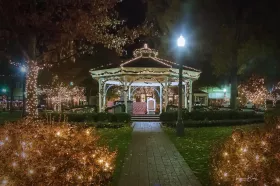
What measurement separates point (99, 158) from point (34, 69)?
13.9 metres

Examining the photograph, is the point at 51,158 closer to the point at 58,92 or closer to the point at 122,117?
the point at 122,117

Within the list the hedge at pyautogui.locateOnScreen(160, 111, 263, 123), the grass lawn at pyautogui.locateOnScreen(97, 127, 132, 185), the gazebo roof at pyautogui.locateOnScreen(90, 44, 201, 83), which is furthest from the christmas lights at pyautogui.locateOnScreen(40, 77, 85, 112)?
the grass lawn at pyautogui.locateOnScreen(97, 127, 132, 185)

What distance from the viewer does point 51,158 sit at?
21.3 ft

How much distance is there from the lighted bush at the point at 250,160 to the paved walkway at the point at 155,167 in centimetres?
151

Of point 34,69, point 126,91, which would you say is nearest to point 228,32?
point 126,91

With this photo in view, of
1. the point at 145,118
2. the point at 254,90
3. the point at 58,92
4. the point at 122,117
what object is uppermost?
the point at 254,90

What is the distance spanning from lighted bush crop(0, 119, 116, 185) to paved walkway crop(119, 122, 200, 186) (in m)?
1.59

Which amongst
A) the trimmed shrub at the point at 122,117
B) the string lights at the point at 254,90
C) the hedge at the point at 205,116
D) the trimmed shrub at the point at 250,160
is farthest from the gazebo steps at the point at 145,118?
the string lights at the point at 254,90

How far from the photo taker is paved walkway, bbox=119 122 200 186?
9172mm

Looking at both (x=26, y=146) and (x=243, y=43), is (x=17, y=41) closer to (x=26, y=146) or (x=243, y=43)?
(x=26, y=146)

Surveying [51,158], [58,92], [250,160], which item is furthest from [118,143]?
[58,92]

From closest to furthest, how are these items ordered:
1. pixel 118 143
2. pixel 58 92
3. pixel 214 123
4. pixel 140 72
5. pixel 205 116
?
pixel 118 143 → pixel 214 123 → pixel 205 116 → pixel 140 72 → pixel 58 92

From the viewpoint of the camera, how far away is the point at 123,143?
1631cm

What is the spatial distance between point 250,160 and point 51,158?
11.1 ft
